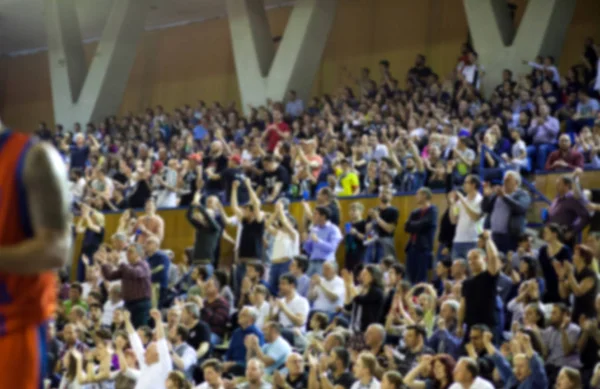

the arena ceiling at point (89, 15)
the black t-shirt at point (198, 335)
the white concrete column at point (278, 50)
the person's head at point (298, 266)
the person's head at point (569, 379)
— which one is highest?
the arena ceiling at point (89, 15)

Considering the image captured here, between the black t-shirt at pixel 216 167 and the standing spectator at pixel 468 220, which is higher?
the black t-shirt at pixel 216 167

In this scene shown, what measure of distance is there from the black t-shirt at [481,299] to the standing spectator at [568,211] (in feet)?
6.34

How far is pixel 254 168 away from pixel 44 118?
1697 centimetres

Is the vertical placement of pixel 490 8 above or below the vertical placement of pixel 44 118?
below

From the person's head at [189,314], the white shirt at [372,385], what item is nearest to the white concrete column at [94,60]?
the person's head at [189,314]

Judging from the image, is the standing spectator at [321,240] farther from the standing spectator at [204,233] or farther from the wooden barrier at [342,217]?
the standing spectator at [204,233]

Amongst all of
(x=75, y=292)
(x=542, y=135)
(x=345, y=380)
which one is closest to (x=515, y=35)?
(x=542, y=135)

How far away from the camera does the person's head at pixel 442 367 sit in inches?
342

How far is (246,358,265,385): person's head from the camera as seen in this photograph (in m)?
9.67

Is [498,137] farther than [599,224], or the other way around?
[498,137]

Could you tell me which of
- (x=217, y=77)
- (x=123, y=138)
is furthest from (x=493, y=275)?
(x=217, y=77)

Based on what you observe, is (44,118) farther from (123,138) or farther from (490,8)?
(490,8)

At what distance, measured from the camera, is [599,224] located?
11.4m

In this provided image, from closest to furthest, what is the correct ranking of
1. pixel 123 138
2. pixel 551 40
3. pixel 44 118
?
pixel 551 40, pixel 123 138, pixel 44 118
